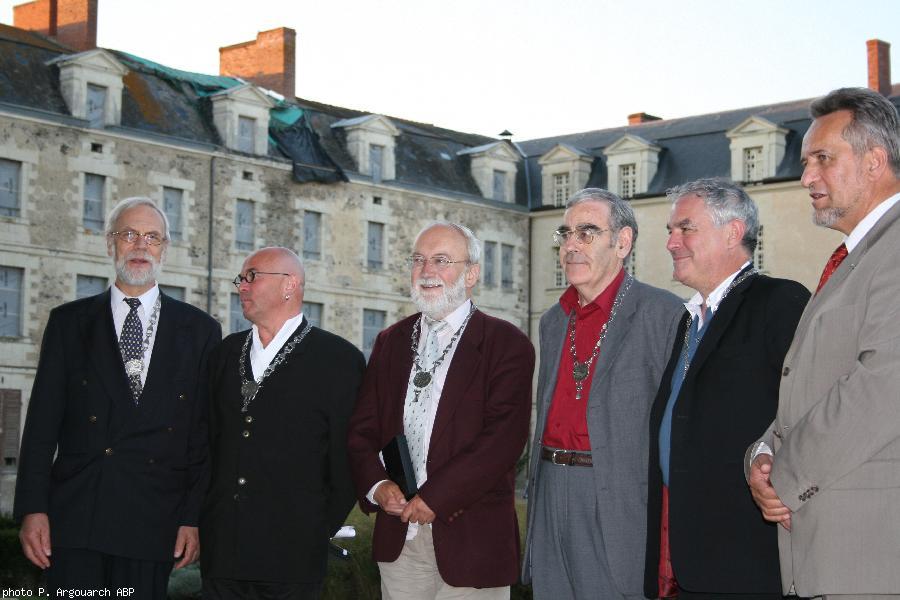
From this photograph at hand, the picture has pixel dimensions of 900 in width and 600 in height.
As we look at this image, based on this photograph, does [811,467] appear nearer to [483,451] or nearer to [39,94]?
[483,451]

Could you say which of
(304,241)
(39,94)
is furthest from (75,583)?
(304,241)

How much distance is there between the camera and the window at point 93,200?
1314 inches

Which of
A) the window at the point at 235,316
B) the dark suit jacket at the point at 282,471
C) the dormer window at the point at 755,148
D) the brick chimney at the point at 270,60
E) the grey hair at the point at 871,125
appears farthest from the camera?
the brick chimney at the point at 270,60

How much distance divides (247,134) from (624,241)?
103 feet

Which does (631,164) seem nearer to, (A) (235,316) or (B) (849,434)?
(A) (235,316)

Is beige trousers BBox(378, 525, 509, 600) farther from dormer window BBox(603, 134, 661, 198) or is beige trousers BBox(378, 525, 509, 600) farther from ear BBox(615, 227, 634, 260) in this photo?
dormer window BBox(603, 134, 661, 198)

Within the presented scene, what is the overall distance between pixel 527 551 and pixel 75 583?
2062 millimetres

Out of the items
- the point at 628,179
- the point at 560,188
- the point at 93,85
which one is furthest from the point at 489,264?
the point at 93,85

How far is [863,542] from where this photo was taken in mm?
4145

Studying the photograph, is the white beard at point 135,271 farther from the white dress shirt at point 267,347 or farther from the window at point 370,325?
the window at point 370,325

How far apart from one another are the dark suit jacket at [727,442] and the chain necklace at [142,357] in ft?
8.62

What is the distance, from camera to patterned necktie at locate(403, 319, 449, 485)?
237 inches

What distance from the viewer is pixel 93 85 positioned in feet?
110

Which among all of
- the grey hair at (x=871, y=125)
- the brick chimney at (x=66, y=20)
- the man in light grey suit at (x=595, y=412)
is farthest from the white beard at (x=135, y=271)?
the brick chimney at (x=66, y=20)
